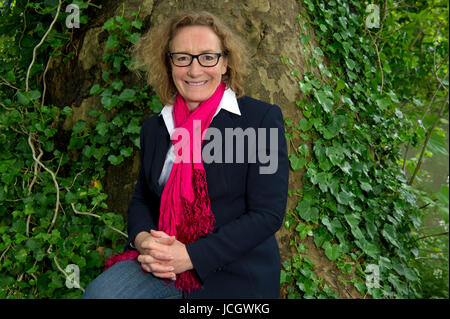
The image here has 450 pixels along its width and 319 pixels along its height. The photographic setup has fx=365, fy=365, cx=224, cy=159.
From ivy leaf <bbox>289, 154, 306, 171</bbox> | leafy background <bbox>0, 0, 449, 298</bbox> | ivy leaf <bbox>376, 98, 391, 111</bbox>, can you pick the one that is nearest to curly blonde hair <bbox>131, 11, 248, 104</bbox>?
leafy background <bbox>0, 0, 449, 298</bbox>

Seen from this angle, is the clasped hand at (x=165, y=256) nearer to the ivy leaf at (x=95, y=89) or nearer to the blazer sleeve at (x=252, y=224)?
the blazer sleeve at (x=252, y=224)

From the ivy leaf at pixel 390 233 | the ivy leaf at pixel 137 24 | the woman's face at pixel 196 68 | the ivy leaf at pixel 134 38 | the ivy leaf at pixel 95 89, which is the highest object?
the ivy leaf at pixel 137 24

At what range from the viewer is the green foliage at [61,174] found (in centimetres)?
234

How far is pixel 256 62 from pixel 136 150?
38.7 inches

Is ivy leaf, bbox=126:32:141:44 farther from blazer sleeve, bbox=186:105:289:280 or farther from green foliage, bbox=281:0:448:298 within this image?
blazer sleeve, bbox=186:105:289:280

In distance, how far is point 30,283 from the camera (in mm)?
2312

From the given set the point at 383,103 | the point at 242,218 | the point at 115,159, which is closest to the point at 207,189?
the point at 242,218

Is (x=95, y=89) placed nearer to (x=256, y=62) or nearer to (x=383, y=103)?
(x=256, y=62)

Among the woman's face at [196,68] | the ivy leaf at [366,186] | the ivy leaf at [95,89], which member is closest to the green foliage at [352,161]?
the ivy leaf at [366,186]

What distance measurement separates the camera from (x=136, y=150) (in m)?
2.45

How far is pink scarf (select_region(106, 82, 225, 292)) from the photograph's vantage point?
1.48m

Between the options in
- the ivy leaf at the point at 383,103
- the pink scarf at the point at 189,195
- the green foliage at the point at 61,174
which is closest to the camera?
the pink scarf at the point at 189,195
